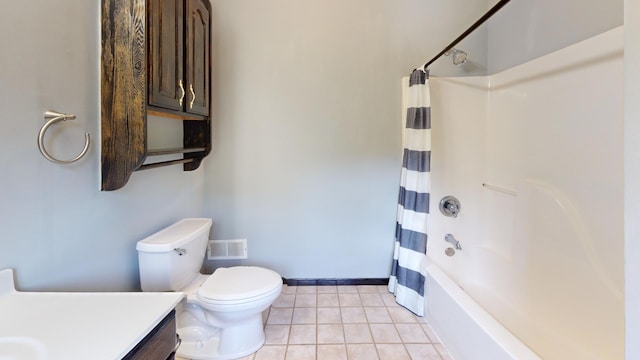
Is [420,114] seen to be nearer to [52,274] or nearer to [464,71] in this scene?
[464,71]

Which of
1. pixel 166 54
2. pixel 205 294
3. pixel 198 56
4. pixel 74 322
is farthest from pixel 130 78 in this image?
pixel 205 294

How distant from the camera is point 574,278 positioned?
163 centimetres

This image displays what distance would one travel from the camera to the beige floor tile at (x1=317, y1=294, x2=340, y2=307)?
2320 mm

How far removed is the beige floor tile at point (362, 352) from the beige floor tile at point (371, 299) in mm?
503

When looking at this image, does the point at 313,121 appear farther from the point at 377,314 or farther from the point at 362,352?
the point at 362,352

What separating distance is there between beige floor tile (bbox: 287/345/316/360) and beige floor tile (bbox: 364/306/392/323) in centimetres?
49

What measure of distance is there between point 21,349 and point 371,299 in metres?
2.04

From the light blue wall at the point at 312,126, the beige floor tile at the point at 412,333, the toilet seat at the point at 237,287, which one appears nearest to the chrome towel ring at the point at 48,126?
the toilet seat at the point at 237,287

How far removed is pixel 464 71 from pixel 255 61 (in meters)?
1.69

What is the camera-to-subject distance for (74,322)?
0.88 meters

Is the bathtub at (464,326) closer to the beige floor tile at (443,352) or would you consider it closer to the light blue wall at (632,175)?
the beige floor tile at (443,352)

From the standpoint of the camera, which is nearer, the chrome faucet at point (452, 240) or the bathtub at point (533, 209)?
the bathtub at point (533, 209)

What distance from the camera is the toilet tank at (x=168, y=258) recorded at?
1582 mm

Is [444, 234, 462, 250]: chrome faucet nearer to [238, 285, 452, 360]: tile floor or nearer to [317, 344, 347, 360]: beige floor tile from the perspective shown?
[238, 285, 452, 360]: tile floor
